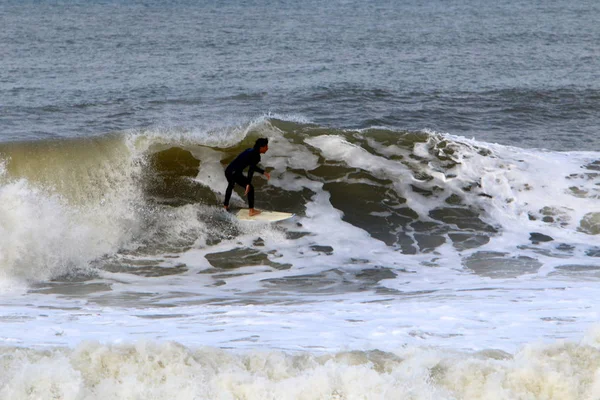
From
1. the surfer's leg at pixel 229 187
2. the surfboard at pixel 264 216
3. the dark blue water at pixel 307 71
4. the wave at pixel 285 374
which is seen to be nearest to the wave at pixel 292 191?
the surfboard at pixel 264 216

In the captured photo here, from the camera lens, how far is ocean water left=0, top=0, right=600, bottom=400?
19.5 feet

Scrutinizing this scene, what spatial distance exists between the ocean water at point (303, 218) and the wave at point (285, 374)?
0.02 m

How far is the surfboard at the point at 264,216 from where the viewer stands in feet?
40.4

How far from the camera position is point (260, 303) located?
29.5 ft

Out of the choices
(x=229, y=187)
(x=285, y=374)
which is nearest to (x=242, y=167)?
(x=229, y=187)

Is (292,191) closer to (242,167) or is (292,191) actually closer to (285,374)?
(242,167)

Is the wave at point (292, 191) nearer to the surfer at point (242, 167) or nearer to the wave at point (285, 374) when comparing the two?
the surfer at point (242, 167)

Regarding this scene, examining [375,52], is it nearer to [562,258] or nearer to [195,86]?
[195,86]

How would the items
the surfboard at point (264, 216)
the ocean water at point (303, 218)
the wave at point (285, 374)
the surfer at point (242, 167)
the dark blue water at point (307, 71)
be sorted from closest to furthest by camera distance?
1. the wave at point (285, 374)
2. the ocean water at point (303, 218)
3. the surfer at point (242, 167)
4. the surfboard at point (264, 216)
5. the dark blue water at point (307, 71)

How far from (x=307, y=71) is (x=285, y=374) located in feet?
57.7

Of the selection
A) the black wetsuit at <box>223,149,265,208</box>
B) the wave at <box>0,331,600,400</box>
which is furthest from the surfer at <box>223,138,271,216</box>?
the wave at <box>0,331,600,400</box>

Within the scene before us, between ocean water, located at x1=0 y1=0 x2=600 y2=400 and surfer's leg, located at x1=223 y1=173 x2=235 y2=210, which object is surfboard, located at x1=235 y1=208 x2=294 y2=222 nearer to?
ocean water, located at x1=0 y1=0 x2=600 y2=400

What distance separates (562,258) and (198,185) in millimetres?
5927

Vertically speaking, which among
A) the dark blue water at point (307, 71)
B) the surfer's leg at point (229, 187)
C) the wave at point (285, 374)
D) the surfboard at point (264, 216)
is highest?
the dark blue water at point (307, 71)
